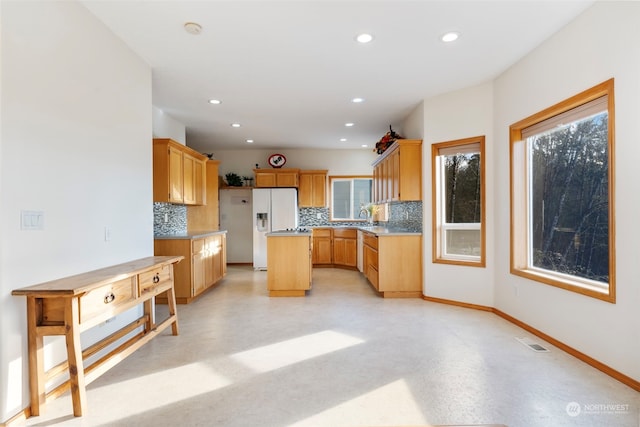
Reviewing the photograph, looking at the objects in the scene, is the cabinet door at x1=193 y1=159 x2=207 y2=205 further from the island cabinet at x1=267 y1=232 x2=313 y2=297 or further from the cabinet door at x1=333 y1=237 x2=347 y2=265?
the cabinet door at x1=333 y1=237 x2=347 y2=265

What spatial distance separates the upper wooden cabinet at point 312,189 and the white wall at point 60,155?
452cm

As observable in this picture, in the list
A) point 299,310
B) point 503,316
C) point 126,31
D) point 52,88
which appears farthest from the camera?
point 299,310

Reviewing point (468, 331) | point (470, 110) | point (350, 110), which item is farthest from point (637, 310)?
point (350, 110)

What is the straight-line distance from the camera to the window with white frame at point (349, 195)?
7805 millimetres

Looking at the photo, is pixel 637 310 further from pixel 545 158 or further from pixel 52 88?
pixel 52 88

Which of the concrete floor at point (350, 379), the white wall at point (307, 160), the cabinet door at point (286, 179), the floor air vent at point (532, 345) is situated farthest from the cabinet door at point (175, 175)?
the floor air vent at point (532, 345)

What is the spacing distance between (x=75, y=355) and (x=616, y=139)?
12.4 ft

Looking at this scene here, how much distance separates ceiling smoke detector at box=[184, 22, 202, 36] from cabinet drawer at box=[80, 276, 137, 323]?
2036 millimetres

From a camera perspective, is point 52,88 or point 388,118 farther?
point 388,118

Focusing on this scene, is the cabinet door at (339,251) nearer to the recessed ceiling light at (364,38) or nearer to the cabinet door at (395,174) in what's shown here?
the cabinet door at (395,174)

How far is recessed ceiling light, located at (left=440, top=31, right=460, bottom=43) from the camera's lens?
9.34 feet

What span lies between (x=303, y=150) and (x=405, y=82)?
163 inches

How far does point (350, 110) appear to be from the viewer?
4902 mm

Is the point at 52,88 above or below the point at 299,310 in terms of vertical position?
above
